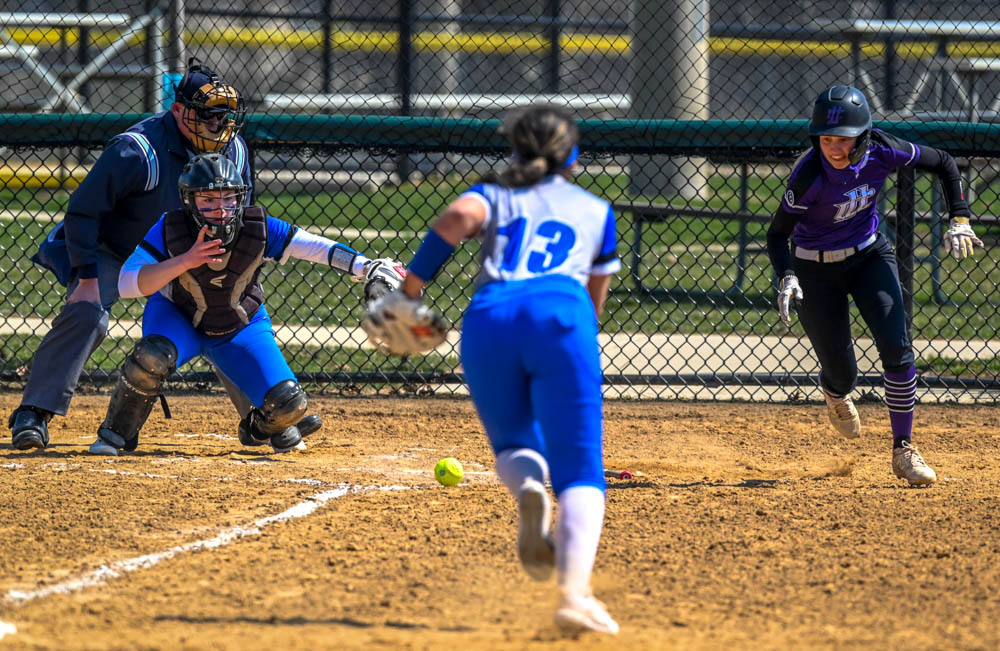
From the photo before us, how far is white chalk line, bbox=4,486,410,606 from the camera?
3.52m

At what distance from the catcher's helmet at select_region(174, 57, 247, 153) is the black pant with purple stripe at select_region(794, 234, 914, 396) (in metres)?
2.74

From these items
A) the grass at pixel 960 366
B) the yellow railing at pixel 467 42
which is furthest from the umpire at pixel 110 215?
the yellow railing at pixel 467 42

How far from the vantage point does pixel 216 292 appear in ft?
17.7

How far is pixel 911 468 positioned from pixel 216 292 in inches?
124

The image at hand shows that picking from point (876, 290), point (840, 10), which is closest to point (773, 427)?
point (876, 290)

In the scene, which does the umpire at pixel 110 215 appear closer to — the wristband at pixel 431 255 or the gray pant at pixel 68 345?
the gray pant at pixel 68 345

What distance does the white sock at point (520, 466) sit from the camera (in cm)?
321

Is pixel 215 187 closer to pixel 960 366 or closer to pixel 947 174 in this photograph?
pixel 947 174

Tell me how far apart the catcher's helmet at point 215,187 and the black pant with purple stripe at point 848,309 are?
8.34ft

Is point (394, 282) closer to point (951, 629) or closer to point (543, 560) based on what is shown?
point (543, 560)

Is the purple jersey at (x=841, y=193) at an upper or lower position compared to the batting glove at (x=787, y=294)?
upper

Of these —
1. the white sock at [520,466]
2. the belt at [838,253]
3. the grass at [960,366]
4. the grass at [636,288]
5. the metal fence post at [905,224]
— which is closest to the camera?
the white sock at [520,466]

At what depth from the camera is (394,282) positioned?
514 centimetres

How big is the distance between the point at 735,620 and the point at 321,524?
1678 mm
